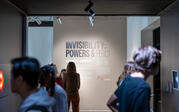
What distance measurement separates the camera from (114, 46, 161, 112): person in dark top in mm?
2262

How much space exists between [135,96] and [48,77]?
1384 millimetres

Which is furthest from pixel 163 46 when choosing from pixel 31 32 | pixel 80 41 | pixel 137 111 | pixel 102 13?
pixel 31 32

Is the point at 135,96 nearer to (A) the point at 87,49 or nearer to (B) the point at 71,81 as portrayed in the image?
(B) the point at 71,81

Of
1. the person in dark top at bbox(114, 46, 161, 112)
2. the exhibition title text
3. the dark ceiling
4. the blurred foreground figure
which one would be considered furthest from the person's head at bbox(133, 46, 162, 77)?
the exhibition title text

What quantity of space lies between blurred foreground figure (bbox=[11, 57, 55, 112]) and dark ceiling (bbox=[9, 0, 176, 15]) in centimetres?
319

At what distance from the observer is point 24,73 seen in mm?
1656

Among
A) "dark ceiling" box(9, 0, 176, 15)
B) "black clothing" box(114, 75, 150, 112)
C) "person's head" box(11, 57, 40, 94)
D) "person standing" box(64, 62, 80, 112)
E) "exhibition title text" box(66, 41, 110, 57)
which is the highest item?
"dark ceiling" box(9, 0, 176, 15)

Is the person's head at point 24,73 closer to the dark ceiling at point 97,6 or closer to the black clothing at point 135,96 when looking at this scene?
the black clothing at point 135,96

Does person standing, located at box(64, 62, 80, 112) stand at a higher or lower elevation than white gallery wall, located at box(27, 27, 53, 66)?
lower

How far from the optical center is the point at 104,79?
29.5 ft

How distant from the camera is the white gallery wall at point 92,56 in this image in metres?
8.95

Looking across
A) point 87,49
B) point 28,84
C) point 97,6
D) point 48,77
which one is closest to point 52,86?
point 48,77

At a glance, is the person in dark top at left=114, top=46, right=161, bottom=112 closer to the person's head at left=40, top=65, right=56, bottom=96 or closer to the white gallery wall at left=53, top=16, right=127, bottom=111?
the person's head at left=40, top=65, right=56, bottom=96

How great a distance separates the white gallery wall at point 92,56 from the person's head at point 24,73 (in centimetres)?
725
